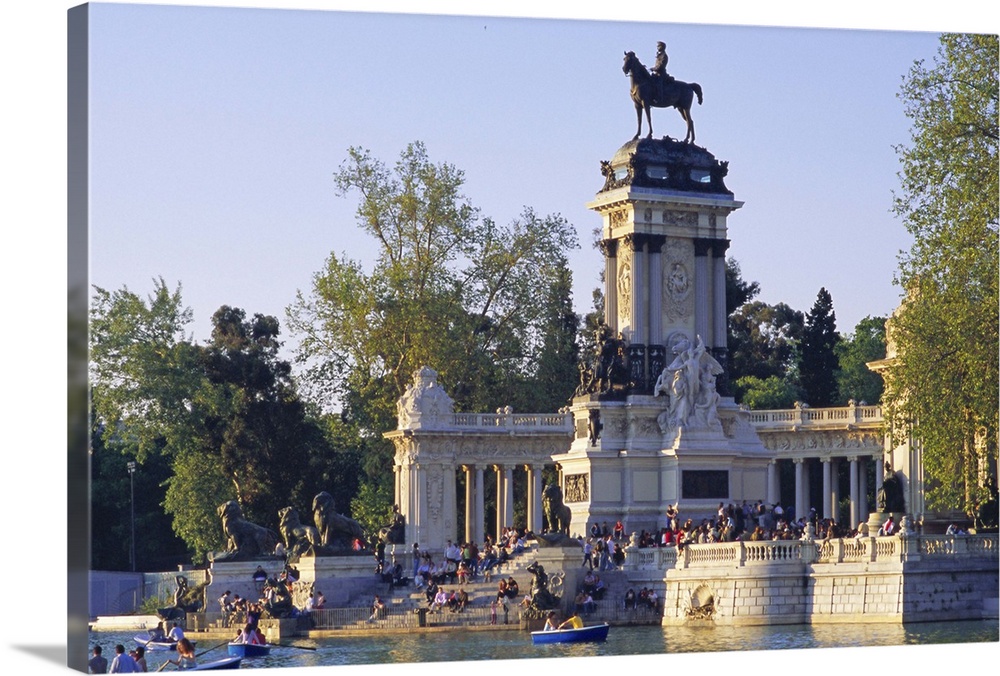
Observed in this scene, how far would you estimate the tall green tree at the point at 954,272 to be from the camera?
131 ft

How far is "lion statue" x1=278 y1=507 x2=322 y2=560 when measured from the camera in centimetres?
4957

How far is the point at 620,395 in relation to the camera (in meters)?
51.9

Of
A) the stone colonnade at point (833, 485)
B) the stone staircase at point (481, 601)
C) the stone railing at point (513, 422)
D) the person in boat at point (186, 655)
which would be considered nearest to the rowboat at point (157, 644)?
the stone staircase at point (481, 601)

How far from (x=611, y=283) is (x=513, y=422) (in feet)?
28.9

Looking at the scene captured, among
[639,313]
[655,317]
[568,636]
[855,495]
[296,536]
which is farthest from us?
[855,495]

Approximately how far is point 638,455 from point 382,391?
1654cm

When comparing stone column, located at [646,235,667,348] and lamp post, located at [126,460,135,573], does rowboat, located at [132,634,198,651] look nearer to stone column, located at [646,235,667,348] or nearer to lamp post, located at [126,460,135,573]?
stone column, located at [646,235,667,348]

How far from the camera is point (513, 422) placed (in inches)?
2387

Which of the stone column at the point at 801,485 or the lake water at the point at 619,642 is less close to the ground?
the stone column at the point at 801,485

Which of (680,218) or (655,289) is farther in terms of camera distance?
(680,218)

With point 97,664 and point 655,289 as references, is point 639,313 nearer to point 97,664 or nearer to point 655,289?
point 655,289

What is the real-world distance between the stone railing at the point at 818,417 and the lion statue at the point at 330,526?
14.5 metres

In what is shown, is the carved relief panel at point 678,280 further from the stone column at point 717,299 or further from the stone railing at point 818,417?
the stone railing at point 818,417

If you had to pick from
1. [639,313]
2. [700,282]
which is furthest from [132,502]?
[700,282]
